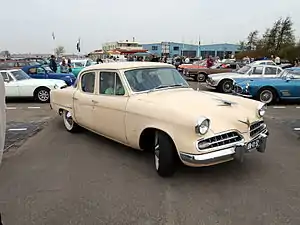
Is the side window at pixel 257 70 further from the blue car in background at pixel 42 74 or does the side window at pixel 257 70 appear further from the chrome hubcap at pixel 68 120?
the chrome hubcap at pixel 68 120

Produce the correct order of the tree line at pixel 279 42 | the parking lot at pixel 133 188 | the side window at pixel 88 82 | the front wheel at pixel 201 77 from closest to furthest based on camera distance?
the parking lot at pixel 133 188, the side window at pixel 88 82, the front wheel at pixel 201 77, the tree line at pixel 279 42

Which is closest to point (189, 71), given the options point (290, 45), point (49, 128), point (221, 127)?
point (49, 128)

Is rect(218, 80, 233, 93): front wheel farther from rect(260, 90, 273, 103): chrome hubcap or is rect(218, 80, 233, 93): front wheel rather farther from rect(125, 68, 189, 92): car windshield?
rect(125, 68, 189, 92): car windshield

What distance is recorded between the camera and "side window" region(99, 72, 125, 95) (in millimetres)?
5445

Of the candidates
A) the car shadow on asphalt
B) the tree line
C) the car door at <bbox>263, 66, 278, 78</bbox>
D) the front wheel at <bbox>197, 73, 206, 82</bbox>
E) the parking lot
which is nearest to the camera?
the parking lot

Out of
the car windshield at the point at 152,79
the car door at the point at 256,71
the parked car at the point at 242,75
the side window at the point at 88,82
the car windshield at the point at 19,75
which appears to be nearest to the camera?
the car windshield at the point at 152,79

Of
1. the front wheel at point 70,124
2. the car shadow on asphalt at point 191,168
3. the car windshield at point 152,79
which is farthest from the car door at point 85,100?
the car windshield at point 152,79

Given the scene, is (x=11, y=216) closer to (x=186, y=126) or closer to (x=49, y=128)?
(x=186, y=126)

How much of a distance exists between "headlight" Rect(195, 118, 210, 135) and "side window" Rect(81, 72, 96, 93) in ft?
9.06

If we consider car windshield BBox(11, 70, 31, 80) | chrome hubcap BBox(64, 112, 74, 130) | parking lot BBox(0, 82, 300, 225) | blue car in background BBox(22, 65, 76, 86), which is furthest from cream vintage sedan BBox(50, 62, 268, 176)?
blue car in background BBox(22, 65, 76, 86)

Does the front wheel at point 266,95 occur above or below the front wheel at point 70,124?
below

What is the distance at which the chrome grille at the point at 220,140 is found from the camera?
4.07 metres

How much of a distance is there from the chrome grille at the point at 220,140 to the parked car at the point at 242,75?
10.2 metres

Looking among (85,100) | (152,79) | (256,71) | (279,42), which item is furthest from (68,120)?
(279,42)
